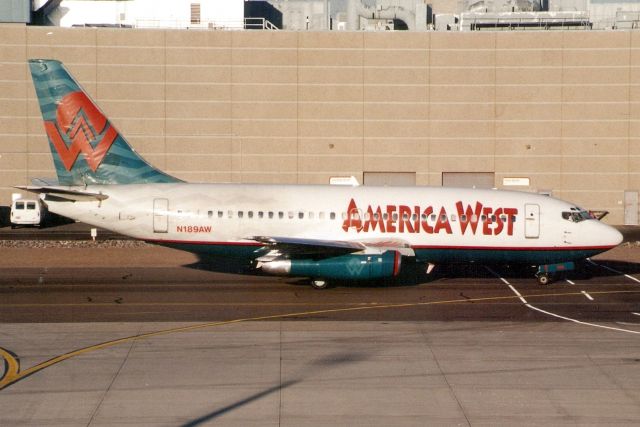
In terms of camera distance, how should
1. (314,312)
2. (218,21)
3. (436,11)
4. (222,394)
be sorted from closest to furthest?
(222,394)
(314,312)
(218,21)
(436,11)

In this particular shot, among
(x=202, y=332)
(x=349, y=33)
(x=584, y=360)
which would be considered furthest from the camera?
(x=349, y=33)

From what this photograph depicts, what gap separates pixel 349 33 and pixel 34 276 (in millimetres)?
35624

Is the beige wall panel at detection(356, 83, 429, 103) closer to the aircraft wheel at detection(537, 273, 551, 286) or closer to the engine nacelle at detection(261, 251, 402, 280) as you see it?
the aircraft wheel at detection(537, 273, 551, 286)

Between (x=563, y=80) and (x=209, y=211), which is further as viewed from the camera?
(x=563, y=80)

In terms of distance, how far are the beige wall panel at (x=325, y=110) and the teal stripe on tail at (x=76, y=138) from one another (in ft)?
101

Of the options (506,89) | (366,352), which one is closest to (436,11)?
(506,89)

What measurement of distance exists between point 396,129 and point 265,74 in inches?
408

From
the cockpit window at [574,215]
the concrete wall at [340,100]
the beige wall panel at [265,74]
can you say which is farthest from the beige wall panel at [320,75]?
the cockpit window at [574,215]

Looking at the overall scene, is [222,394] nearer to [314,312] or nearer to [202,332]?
[202,332]

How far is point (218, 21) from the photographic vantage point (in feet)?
232

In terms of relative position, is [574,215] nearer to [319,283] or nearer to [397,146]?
[319,283]

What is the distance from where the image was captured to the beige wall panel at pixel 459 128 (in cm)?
6425

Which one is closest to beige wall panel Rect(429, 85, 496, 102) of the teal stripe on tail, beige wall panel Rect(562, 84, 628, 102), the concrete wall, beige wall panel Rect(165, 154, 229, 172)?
the concrete wall

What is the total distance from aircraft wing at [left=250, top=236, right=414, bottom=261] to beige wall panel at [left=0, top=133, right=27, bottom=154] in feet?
123
